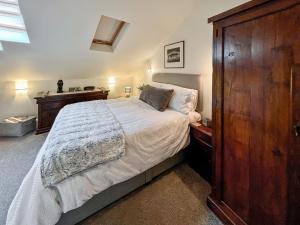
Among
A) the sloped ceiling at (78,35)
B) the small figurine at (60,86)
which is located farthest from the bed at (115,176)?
the small figurine at (60,86)

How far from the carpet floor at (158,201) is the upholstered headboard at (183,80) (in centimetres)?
112

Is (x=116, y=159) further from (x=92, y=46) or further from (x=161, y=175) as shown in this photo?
(x=92, y=46)

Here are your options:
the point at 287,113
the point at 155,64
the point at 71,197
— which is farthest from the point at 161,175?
the point at 155,64

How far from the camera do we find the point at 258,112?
1193 millimetres

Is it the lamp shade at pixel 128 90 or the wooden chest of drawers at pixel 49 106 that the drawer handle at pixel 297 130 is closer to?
the wooden chest of drawers at pixel 49 106

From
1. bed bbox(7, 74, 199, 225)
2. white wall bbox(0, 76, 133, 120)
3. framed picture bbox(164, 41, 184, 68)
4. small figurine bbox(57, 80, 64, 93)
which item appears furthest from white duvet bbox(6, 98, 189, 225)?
white wall bbox(0, 76, 133, 120)

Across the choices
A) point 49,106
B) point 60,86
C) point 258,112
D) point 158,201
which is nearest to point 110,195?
point 158,201

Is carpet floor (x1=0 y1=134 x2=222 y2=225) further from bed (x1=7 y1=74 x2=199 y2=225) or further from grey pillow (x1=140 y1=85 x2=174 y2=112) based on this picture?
grey pillow (x1=140 y1=85 x2=174 y2=112)

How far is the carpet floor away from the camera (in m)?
1.63

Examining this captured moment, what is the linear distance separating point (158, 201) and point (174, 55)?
242cm

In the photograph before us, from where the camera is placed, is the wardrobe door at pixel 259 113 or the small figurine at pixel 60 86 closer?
the wardrobe door at pixel 259 113

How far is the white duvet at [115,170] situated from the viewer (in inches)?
49.8

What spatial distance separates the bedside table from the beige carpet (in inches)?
5.0

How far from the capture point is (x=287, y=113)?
1023 mm
